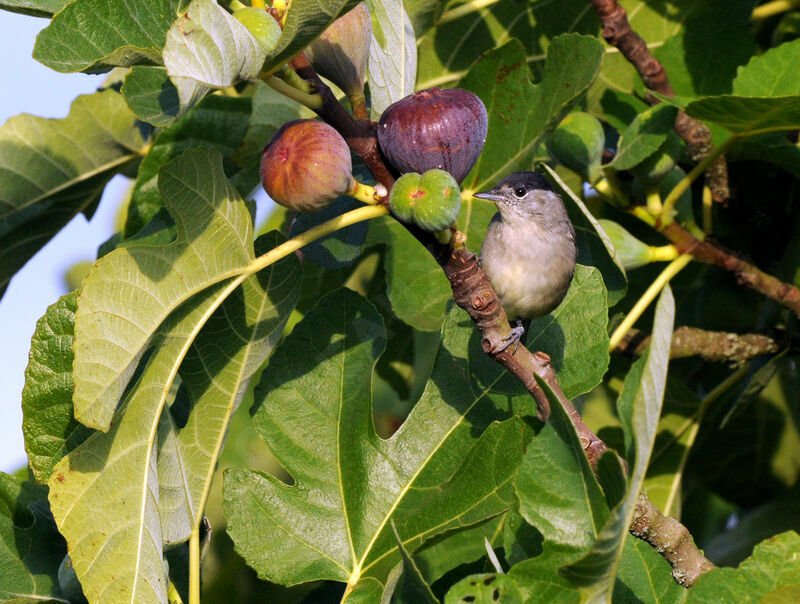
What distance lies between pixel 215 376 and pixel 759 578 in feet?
3.36

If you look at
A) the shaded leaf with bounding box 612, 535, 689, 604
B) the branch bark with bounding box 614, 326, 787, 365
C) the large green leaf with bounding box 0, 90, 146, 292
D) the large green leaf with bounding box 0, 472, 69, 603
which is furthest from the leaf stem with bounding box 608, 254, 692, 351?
the large green leaf with bounding box 0, 90, 146, 292

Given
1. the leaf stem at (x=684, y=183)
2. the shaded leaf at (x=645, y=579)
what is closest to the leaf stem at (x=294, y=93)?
the shaded leaf at (x=645, y=579)

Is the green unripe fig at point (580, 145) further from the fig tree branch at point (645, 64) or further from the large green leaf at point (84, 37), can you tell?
the large green leaf at point (84, 37)

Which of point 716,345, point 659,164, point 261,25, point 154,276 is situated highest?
point 261,25

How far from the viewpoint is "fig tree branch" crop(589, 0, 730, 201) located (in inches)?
85.3

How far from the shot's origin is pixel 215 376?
5.78 ft

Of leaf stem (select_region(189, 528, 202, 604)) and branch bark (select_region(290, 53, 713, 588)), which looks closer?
branch bark (select_region(290, 53, 713, 588))

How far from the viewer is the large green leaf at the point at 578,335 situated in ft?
5.44

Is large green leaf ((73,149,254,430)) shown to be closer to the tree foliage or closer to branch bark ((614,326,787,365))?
the tree foliage

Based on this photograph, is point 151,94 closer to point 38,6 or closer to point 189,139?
point 38,6

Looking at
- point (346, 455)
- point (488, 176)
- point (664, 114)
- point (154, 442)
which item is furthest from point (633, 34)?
point (154, 442)

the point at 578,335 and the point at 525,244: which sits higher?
the point at 578,335

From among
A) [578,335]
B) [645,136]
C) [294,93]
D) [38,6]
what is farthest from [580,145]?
[38,6]

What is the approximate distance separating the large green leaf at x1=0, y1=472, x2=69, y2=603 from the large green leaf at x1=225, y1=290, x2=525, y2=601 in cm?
38
